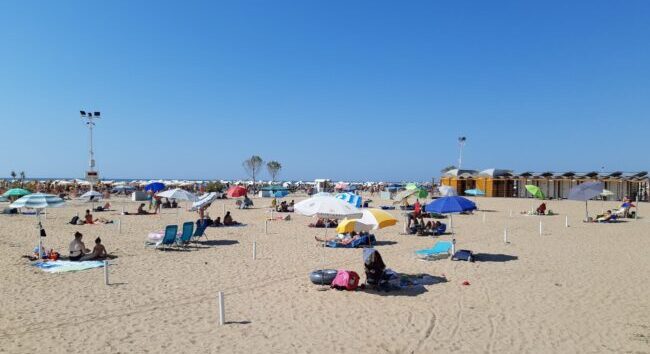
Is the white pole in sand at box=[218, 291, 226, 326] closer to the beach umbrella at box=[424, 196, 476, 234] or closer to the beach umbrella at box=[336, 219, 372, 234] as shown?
the beach umbrella at box=[336, 219, 372, 234]

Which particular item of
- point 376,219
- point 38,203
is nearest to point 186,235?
point 38,203

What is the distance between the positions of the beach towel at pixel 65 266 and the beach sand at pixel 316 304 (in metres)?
0.37

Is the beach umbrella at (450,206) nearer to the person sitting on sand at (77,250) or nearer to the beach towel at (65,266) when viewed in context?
the beach towel at (65,266)

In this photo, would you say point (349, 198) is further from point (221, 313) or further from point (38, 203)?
point (221, 313)

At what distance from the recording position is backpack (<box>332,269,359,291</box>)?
8.91 metres

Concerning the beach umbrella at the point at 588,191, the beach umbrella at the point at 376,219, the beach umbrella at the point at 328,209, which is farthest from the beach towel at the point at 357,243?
the beach umbrella at the point at 588,191

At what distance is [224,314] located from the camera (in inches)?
277

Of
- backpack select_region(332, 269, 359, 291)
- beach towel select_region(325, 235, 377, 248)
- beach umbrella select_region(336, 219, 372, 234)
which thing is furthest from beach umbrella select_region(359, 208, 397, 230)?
beach towel select_region(325, 235, 377, 248)

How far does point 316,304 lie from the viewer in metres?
8.02

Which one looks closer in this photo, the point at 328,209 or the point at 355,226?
the point at 328,209

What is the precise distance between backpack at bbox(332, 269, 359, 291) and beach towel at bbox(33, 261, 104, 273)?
19.9 feet

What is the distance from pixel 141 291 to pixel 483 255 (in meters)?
9.34

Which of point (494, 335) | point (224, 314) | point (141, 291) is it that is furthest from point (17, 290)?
point (494, 335)

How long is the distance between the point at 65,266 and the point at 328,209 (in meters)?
6.59
